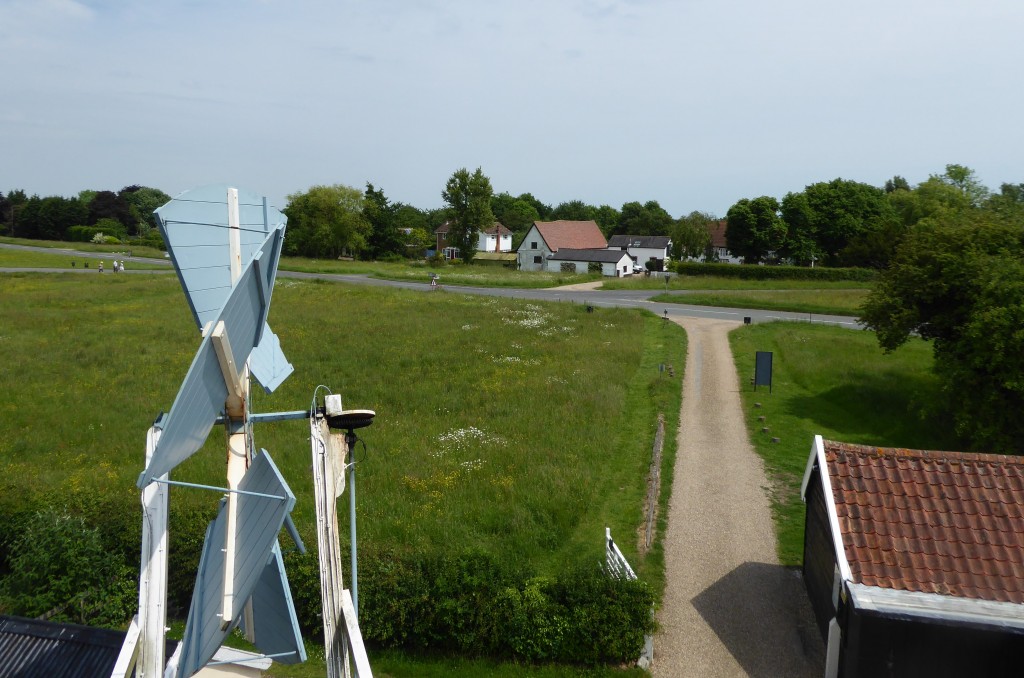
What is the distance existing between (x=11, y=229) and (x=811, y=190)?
379 ft

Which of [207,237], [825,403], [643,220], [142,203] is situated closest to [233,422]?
[207,237]

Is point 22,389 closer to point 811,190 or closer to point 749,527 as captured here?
point 749,527

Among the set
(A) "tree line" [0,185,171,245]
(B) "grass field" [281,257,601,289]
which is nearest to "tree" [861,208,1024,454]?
(B) "grass field" [281,257,601,289]

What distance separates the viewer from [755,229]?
8225cm

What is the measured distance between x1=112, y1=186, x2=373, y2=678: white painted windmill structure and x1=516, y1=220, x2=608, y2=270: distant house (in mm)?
77793

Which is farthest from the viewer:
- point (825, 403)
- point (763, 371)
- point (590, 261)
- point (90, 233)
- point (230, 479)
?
Answer: point (90, 233)

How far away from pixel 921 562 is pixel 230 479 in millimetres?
10115

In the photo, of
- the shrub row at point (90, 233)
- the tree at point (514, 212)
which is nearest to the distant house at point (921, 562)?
the tree at point (514, 212)

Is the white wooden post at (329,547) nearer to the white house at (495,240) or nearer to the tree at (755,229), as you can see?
the tree at (755,229)

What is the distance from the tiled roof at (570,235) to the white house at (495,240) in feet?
54.0

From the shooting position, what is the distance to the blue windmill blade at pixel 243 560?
263 inches

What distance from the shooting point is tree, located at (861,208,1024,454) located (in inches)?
766

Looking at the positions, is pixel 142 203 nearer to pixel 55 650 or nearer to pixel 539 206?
pixel 539 206

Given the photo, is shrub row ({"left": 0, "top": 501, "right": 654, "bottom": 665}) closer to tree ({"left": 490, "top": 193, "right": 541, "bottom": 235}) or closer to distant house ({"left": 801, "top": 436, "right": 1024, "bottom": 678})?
distant house ({"left": 801, "top": 436, "right": 1024, "bottom": 678})
